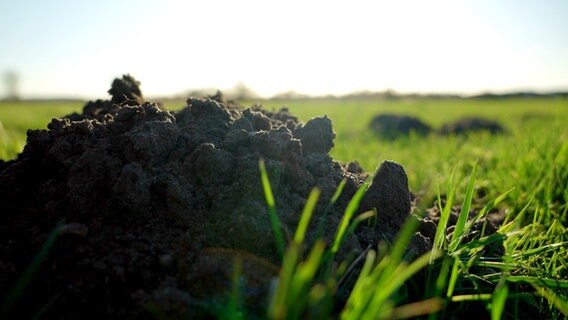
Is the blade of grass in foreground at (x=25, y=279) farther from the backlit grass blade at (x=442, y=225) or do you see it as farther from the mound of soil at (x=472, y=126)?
the mound of soil at (x=472, y=126)

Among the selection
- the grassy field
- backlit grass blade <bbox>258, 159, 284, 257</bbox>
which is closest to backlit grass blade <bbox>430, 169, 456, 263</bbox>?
the grassy field

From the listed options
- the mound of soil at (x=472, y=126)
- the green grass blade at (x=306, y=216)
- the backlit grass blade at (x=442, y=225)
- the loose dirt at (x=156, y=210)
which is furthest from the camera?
the mound of soil at (x=472, y=126)

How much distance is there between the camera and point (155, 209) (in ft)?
5.90

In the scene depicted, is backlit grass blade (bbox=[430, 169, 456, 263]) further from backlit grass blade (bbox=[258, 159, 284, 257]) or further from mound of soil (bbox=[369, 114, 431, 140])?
mound of soil (bbox=[369, 114, 431, 140])

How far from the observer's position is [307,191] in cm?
203

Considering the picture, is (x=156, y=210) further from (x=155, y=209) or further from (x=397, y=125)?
(x=397, y=125)

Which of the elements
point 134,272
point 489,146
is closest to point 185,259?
point 134,272

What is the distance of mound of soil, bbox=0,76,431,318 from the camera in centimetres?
151

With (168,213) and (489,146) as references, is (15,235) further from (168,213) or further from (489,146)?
(489,146)

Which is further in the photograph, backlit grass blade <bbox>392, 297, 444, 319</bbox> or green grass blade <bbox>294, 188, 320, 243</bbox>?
backlit grass blade <bbox>392, 297, 444, 319</bbox>

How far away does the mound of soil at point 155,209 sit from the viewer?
4.96 ft

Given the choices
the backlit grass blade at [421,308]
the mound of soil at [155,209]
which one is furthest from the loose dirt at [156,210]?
the backlit grass blade at [421,308]

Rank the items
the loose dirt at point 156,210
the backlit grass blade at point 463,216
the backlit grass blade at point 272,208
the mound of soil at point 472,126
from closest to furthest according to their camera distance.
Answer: the backlit grass blade at point 272,208 → the loose dirt at point 156,210 → the backlit grass blade at point 463,216 → the mound of soil at point 472,126

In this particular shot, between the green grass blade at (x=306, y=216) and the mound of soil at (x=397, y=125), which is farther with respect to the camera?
the mound of soil at (x=397, y=125)
